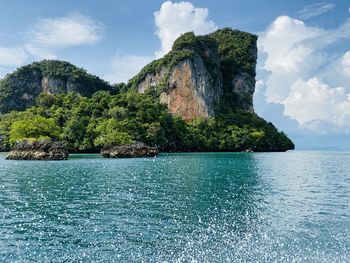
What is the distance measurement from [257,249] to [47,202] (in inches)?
752

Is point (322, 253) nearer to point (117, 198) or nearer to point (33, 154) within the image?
point (117, 198)

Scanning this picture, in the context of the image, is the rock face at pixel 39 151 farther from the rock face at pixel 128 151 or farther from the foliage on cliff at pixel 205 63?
the foliage on cliff at pixel 205 63

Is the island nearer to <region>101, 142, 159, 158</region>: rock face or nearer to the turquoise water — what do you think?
<region>101, 142, 159, 158</region>: rock face

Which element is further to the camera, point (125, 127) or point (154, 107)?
point (154, 107)

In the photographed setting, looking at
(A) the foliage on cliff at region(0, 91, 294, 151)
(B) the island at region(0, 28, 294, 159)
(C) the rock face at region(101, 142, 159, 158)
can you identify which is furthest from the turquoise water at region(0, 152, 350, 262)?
(B) the island at region(0, 28, 294, 159)

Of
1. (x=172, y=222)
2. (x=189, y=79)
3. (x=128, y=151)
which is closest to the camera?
(x=172, y=222)

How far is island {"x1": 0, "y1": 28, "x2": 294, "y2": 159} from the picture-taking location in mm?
A: 109812

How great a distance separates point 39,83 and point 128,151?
114263 millimetres

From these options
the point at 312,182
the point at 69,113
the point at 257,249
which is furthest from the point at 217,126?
the point at 257,249

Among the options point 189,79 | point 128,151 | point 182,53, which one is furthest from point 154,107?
point 182,53

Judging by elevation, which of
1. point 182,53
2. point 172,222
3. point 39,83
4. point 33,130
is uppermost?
point 182,53

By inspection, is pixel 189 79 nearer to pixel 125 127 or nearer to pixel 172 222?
pixel 125 127

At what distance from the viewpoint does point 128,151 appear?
9356 centimetres

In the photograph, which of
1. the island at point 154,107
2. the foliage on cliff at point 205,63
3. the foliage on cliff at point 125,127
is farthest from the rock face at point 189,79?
the foliage on cliff at point 125,127
